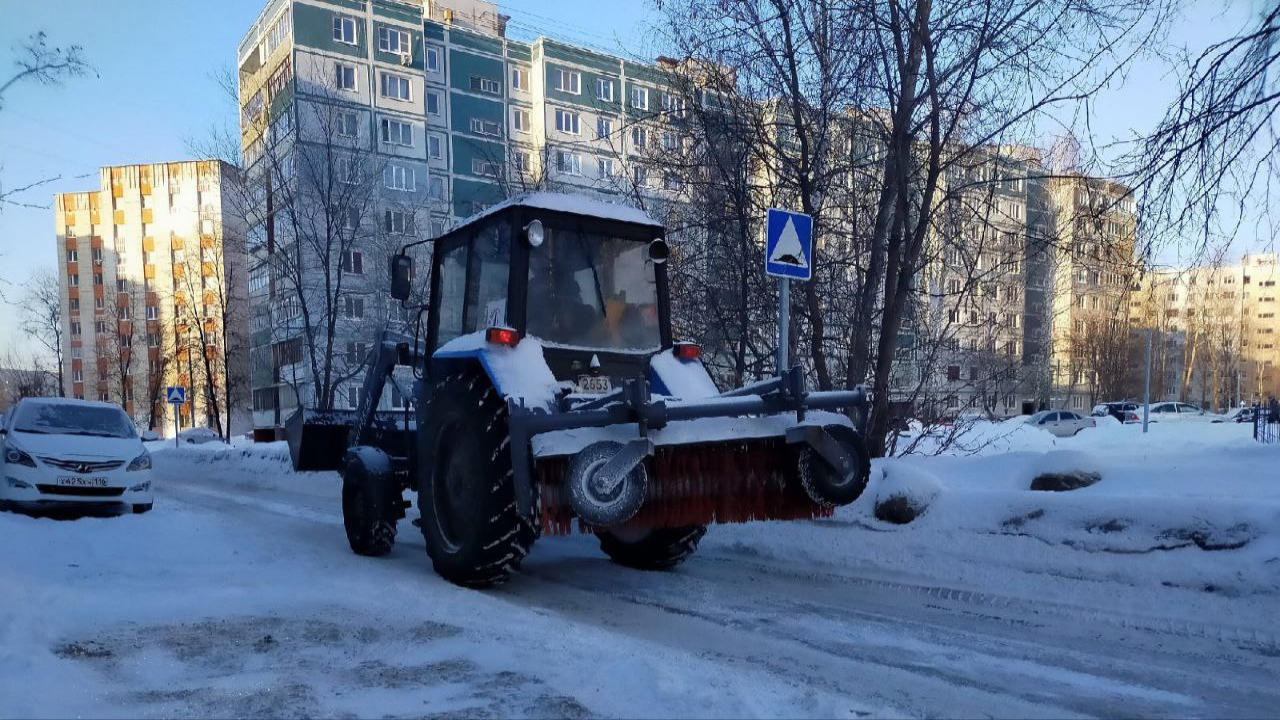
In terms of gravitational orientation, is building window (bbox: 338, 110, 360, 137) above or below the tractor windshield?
above

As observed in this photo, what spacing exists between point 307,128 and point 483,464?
21748 millimetres

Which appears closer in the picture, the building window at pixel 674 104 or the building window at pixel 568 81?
the building window at pixel 674 104

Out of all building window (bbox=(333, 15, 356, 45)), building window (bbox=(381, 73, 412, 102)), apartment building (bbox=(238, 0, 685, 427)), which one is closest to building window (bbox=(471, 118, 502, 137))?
apartment building (bbox=(238, 0, 685, 427))

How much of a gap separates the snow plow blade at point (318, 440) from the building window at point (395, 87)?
39.5 m

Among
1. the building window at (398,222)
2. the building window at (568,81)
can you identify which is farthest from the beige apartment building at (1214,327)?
the building window at (568,81)

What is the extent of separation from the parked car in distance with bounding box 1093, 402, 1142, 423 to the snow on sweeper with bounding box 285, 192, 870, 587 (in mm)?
41105

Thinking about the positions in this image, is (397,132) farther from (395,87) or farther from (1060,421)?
(1060,421)

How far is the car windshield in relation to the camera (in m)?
10.4

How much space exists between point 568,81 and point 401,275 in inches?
1821

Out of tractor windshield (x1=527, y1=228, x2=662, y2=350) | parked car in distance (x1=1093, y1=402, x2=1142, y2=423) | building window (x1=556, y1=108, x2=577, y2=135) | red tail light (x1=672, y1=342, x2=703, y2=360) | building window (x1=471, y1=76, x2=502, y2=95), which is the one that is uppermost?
building window (x1=471, y1=76, x2=502, y2=95)

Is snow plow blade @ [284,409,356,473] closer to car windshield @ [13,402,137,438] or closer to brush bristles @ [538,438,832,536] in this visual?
brush bristles @ [538,438,832,536]

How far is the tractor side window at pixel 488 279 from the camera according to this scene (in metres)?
5.98

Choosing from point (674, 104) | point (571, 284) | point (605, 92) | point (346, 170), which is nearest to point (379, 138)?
point (346, 170)

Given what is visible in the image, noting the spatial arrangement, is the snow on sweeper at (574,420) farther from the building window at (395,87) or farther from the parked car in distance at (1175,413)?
the parked car in distance at (1175,413)
